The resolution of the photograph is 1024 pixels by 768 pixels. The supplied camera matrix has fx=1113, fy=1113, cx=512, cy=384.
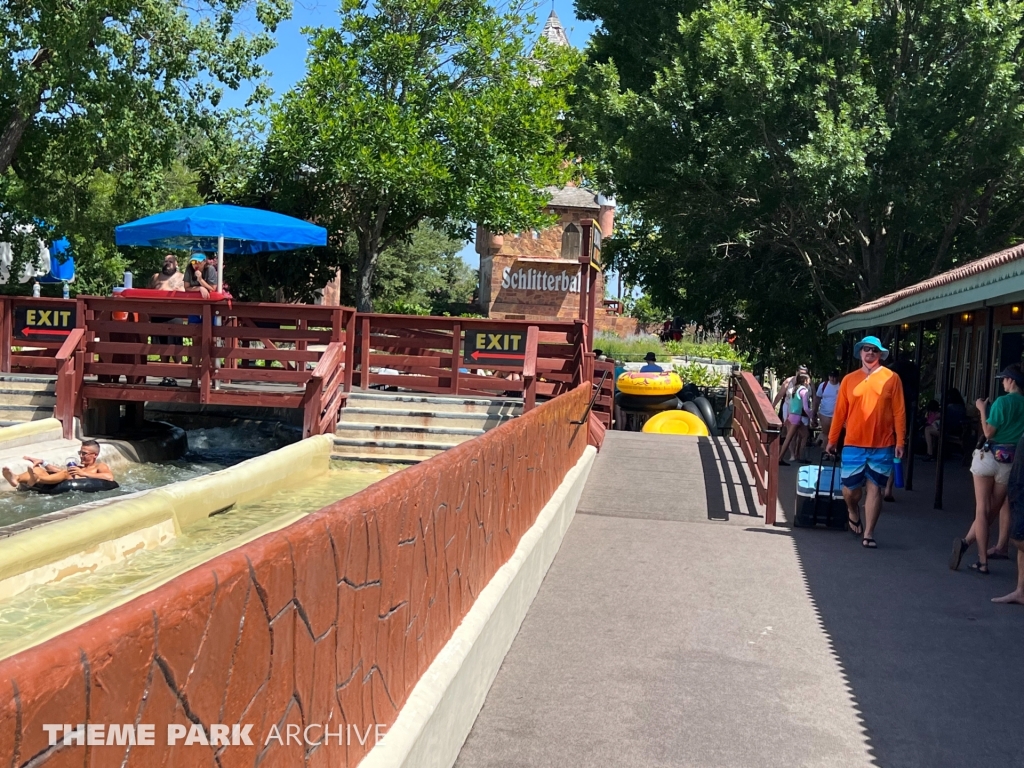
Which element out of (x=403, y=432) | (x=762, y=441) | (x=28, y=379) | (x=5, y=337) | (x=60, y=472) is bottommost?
(x=60, y=472)

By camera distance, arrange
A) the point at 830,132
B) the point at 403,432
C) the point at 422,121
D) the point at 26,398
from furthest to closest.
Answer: the point at 422,121
the point at 830,132
the point at 26,398
the point at 403,432

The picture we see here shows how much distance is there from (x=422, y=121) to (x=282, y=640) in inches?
Answer: 996

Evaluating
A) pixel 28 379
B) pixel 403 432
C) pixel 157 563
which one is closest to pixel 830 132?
pixel 403 432

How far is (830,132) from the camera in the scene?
18484mm

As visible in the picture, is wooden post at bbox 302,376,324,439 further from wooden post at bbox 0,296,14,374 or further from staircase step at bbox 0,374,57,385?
wooden post at bbox 0,296,14,374

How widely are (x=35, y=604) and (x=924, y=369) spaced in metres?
19.1

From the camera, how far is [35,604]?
6992mm

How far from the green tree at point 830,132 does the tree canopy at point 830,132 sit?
3cm

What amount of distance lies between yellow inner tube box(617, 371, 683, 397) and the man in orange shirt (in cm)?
1177

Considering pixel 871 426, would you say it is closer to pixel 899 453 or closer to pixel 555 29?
pixel 899 453

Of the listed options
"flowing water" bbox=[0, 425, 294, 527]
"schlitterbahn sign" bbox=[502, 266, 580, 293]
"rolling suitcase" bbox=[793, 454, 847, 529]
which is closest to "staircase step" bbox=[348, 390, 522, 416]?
"flowing water" bbox=[0, 425, 294, 527]

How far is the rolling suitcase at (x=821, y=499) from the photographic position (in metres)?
9.95

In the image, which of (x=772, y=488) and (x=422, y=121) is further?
(x=422, y=121)

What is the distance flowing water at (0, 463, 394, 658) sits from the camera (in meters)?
5.00
